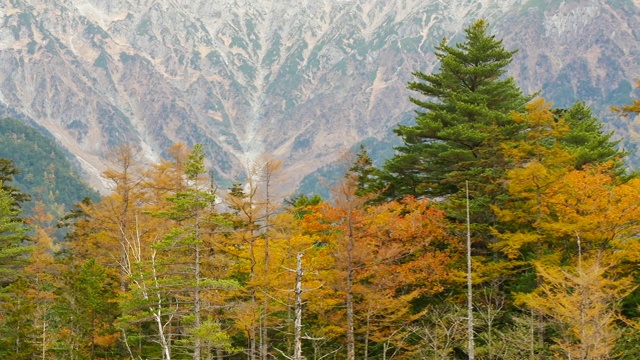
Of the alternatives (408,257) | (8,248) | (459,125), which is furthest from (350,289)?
(8,248)

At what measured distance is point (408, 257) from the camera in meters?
33.2

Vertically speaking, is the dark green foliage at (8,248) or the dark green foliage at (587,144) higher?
the dark green foliage at (587,144)

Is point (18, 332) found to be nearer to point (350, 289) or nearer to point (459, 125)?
point (350, 289)

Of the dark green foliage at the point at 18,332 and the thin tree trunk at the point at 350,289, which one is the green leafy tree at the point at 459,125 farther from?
the dark green foliage at the point at 18,332

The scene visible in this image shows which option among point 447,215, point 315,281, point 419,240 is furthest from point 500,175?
point 315,281

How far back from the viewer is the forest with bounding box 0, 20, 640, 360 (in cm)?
2555

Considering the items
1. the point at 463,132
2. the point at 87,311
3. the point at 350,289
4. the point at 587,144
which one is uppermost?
the point at 587,144

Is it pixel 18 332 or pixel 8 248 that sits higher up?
pixel 8 248

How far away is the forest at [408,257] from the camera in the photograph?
2555cm

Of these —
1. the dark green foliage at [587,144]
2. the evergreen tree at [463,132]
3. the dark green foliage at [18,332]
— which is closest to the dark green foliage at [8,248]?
the dark green foliage at [18,332]

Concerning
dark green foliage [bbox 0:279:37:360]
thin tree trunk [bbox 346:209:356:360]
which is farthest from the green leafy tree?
dark green foliage [bbox 0:279:37:360]

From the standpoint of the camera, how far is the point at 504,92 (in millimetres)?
39844

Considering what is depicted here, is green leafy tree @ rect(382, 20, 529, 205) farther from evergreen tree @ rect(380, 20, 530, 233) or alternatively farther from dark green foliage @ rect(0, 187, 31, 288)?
dark green foliage @ rect(0, 187, 31, 288)

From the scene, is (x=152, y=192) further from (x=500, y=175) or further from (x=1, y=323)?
(x=500, y=175)
